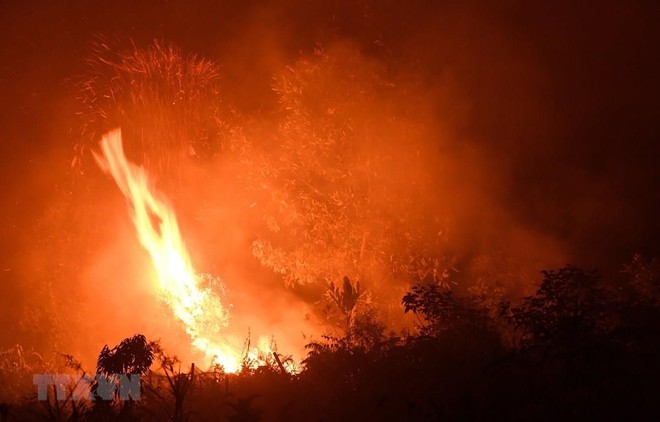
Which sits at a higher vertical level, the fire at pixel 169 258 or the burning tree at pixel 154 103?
the burning tree at pixel 154 103

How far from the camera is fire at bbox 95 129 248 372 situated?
14.8 metres

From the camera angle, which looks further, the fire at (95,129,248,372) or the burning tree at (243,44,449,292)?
the burning tree at (243,44,449,292)

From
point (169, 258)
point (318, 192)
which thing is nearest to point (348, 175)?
point (318, 192)

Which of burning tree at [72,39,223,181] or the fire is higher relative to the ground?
burning tree at [72,39,223,181]

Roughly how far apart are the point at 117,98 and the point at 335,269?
23.2 ft

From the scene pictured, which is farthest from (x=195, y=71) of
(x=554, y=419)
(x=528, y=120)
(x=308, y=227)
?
(x=554, y=419)

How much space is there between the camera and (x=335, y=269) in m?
16.2

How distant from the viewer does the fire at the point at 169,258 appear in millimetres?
14820

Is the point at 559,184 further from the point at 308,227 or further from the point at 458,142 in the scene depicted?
the point at 308,227

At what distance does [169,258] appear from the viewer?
16.2 meters

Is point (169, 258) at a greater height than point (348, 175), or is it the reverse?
point (348, 175)

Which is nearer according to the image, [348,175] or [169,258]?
[348,175]

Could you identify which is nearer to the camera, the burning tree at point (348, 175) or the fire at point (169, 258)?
the fire at point (169, 258)

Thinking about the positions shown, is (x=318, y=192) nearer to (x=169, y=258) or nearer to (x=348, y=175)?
(x=348, y=175)
